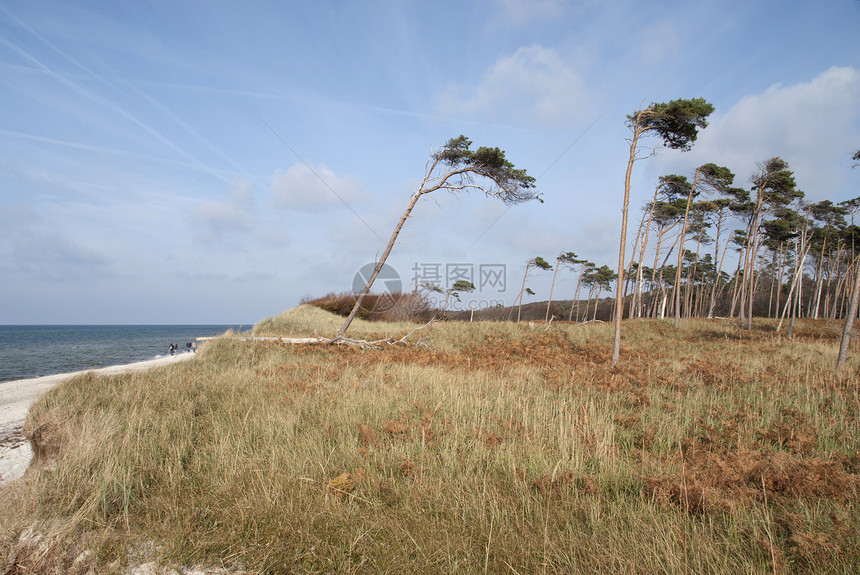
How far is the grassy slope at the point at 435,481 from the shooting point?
2.39 metres

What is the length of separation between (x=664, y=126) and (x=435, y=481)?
11.4 metres

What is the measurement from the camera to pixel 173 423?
4.89m

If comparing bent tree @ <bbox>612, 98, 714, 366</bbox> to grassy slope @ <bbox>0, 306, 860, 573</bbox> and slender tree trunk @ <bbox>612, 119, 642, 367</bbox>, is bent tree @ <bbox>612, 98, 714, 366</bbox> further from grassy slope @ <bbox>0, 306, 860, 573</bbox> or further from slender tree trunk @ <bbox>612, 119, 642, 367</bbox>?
grassy slope @ <bbox>0, 306, 860, 573</bbox>

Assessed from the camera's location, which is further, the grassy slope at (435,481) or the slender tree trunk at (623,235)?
the slender tree trunk at (623,235)

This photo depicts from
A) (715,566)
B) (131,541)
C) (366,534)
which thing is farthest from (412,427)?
(715,566)

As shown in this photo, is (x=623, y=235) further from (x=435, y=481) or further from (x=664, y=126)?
(x=435, y=481)

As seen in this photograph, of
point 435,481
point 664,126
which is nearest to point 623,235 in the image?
point 664,126

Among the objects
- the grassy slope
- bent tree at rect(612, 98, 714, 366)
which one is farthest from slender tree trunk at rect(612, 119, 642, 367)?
the grassy slope

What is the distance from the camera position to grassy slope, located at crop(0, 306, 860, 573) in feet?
7.86

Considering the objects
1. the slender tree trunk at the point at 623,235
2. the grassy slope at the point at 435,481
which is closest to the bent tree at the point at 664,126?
the slender tree trunk at the point at 623,235

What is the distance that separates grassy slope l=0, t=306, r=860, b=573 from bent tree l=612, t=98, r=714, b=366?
12.2 feet

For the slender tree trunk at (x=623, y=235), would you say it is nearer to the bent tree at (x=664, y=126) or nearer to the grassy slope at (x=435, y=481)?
the bent tree at (x=664, y=126)

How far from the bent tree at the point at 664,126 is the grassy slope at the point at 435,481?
3707 millimetres

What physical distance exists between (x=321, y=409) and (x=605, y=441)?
3.59 meters
